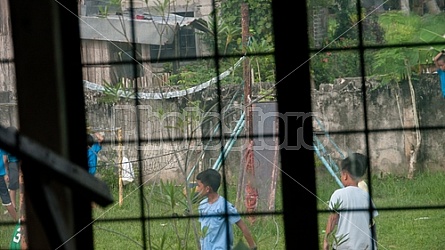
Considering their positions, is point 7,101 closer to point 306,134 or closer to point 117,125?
point 117,125

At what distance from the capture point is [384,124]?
57.7 inches

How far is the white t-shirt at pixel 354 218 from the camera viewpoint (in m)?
1.46

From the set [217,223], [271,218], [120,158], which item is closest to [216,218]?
[217,223]

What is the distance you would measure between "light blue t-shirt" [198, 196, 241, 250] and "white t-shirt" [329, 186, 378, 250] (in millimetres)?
210

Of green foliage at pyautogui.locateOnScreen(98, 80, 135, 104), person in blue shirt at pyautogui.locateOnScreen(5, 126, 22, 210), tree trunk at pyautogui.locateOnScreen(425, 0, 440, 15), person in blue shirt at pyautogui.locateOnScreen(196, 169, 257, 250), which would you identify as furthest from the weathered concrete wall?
person in blue shirt at pyautogui.locateOnScreen(5, 126, 22, 210)

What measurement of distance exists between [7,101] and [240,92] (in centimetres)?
50

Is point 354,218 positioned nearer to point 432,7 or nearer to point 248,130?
point 248,130

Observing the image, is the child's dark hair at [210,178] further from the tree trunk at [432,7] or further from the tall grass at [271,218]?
the tree trunk at [432,7]

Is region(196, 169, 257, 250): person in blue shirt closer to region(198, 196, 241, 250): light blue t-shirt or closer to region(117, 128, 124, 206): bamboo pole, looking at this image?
region(198, 196, 241, 250): light blue t-shirt

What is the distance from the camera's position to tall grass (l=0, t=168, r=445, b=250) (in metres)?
1.45

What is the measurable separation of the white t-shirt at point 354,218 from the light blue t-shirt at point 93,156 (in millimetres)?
489

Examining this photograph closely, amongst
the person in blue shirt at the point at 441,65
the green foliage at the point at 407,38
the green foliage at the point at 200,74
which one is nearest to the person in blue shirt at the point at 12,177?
the green foliage at the point at 200,74

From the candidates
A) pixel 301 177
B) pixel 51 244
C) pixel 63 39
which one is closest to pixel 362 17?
pixel 301 177

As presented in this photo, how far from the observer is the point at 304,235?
1371 mm
